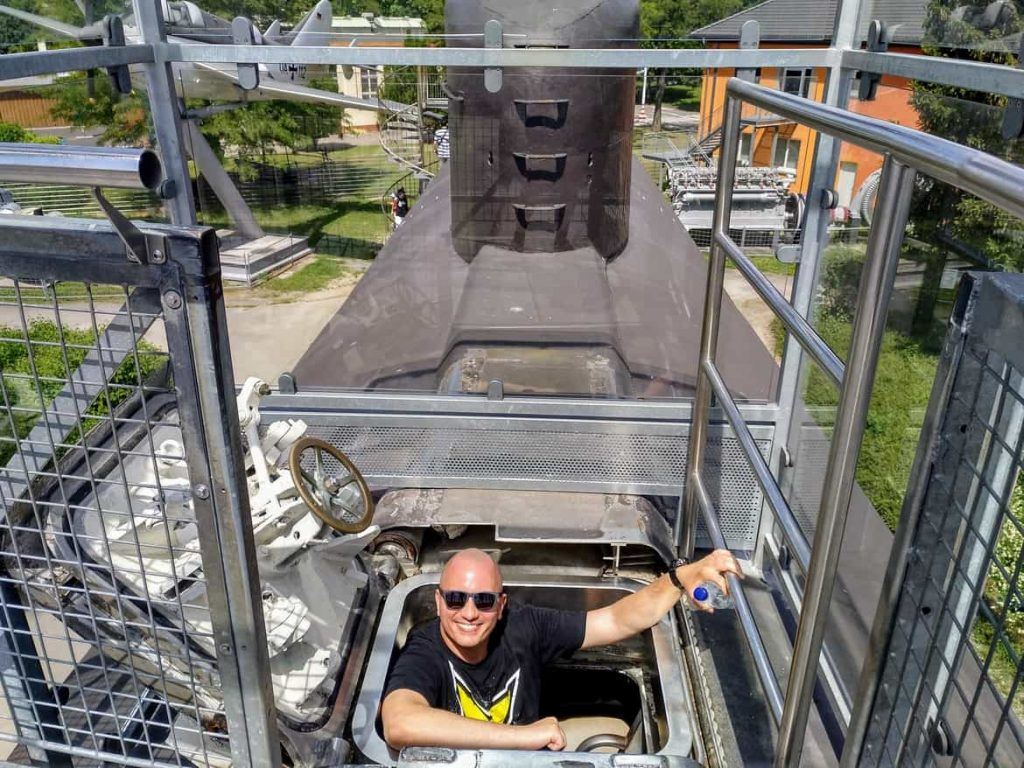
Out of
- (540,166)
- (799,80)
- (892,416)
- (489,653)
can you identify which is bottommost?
(489,653)

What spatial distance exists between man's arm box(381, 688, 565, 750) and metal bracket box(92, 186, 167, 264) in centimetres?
204

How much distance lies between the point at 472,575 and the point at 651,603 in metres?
0.67

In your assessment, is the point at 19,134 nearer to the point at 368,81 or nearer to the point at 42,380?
the point at 368,81

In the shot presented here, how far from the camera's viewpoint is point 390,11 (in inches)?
177

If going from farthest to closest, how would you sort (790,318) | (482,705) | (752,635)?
(482,705) < (752,635) < (790,318)

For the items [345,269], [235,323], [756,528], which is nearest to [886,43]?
[756,528]

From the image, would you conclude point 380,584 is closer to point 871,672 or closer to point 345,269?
point 345,269

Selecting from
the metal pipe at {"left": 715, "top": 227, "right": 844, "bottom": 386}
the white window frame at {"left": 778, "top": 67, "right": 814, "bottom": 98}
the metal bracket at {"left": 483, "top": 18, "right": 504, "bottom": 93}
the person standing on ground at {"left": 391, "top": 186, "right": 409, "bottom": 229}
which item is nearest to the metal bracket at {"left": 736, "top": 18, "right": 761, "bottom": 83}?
the white window frame at {"left": 778, "top": 67, "right": 814, "bottom": 98}

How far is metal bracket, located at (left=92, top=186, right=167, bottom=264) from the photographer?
129cm

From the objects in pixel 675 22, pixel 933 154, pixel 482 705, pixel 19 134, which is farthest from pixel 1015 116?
pixel 19 134

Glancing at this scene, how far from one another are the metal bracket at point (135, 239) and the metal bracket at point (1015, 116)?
2.07 m

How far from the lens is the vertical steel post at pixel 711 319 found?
282cm

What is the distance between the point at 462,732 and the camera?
2.89 meters

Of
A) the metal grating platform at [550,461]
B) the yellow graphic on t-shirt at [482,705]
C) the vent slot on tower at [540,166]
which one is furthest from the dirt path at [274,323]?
the yellow graphic on t-shirt at [482,705]
